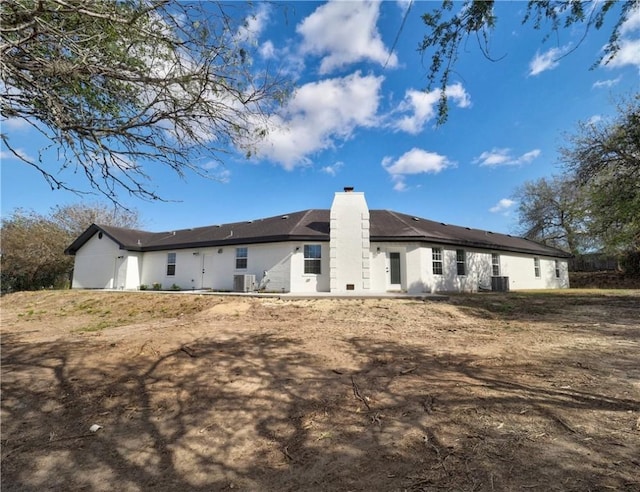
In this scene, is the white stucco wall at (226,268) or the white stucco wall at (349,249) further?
the white stucco wall at (226,268)

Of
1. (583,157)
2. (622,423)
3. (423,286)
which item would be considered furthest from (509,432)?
(583,157)

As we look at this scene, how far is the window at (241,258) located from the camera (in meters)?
17.6

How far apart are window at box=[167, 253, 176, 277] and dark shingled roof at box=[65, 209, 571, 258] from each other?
23.3 inches

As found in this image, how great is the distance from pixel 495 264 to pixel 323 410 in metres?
19.1

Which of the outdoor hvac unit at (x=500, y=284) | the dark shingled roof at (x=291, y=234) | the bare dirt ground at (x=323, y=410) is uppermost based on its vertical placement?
the dark shingled roof at (x=291, y=234)

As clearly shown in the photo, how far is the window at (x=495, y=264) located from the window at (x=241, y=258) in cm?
1440

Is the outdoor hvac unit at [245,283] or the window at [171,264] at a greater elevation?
the window at [171,264]

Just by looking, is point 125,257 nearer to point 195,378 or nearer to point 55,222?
point 55,222

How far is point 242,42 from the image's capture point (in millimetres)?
3678

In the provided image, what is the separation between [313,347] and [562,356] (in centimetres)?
413

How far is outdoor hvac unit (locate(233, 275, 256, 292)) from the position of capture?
15.7 m

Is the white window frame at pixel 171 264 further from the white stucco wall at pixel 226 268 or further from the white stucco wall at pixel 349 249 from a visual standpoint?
the white stucco wall at pixel 349 249

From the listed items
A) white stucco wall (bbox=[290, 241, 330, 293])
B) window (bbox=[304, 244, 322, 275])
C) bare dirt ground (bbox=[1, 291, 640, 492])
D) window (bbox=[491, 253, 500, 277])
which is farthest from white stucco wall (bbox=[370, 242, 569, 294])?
bare dirt ground (bbox=[1, 291, 640, 492])

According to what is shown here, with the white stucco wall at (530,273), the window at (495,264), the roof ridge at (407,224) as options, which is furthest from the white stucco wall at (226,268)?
the white stucco wall at (530,273)
